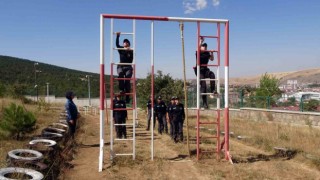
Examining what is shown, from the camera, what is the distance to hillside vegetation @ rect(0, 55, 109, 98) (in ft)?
265

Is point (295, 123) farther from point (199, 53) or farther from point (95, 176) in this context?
point (95, 176)

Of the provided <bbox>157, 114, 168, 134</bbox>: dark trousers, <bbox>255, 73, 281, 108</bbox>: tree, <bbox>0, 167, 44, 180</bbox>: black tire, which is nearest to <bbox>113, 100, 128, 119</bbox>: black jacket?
<bbox>157, 114, 168, 134</bbox>: dark trousers

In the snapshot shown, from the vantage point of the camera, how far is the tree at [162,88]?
29.2 metres

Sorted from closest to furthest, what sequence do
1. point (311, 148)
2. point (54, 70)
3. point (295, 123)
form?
point (311, 148) → point (295, 123) → point (54, 70)

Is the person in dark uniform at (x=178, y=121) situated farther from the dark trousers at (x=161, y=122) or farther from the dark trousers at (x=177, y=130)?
the dark trousers at (x=161, y=122)

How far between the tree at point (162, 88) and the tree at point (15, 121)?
50.6ft

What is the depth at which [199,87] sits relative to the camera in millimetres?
9820

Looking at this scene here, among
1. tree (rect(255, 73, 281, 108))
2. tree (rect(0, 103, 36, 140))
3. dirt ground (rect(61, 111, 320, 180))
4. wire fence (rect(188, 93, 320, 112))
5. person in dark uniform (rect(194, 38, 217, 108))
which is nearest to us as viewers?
dirt ground (rect(61, 111, 320, 180))

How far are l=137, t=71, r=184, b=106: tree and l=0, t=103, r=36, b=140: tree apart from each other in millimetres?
15438

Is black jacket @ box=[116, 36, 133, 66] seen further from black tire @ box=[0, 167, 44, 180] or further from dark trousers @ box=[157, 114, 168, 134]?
dark trousers @ box=[157, 114, 168, 134]

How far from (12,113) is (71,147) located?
320cm

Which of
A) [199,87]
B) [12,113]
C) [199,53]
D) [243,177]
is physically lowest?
[243,177]

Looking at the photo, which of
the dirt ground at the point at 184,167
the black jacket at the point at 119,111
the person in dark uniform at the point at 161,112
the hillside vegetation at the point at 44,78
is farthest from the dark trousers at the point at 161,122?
Answer: the hillside vegetation at the point at 44,78

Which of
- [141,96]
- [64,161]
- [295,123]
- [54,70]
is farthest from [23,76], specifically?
[64,161]
